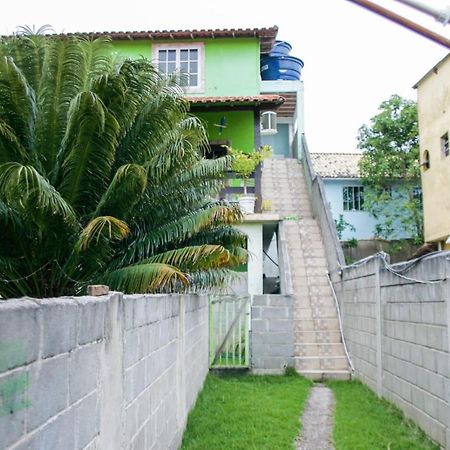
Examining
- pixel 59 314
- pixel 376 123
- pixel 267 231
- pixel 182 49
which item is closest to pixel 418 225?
pixel 376 123

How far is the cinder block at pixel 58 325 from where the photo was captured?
2.00m

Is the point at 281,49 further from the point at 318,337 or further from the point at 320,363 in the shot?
the point at 320,363

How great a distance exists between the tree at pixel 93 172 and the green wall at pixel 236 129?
32.3 feet

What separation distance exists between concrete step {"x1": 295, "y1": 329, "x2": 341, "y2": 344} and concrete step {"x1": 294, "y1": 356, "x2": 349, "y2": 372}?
56 centimetres

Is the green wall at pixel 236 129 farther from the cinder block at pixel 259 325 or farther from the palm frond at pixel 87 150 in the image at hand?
the palm frond at pixel 87 150

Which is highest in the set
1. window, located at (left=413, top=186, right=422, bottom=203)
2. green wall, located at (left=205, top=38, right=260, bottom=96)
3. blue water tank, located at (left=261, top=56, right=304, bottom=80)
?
blue water tank, located at (left=261, top=56, right=304, bottom=80)

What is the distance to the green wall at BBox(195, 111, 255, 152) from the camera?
18.2m

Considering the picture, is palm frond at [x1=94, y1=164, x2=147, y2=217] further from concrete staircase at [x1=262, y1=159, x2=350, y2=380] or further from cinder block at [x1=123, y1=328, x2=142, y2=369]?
concrete staircase at [x1=262, y1=159, x2=350, y2=380]

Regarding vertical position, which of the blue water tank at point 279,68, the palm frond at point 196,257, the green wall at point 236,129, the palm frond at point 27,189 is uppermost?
the blue water tank at point 279,68

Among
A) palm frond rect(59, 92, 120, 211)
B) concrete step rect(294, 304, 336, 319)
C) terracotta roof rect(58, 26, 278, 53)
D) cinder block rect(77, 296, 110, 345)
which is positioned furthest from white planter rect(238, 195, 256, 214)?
cinder block rect(77, 296, 110, 345)

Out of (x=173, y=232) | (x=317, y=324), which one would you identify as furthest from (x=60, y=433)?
(x=317, y=324)

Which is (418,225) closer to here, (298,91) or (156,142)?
(298,91)

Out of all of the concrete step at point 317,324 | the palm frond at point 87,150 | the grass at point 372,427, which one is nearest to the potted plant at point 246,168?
the concrete step at point 317,324

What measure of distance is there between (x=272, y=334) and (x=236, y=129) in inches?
369
